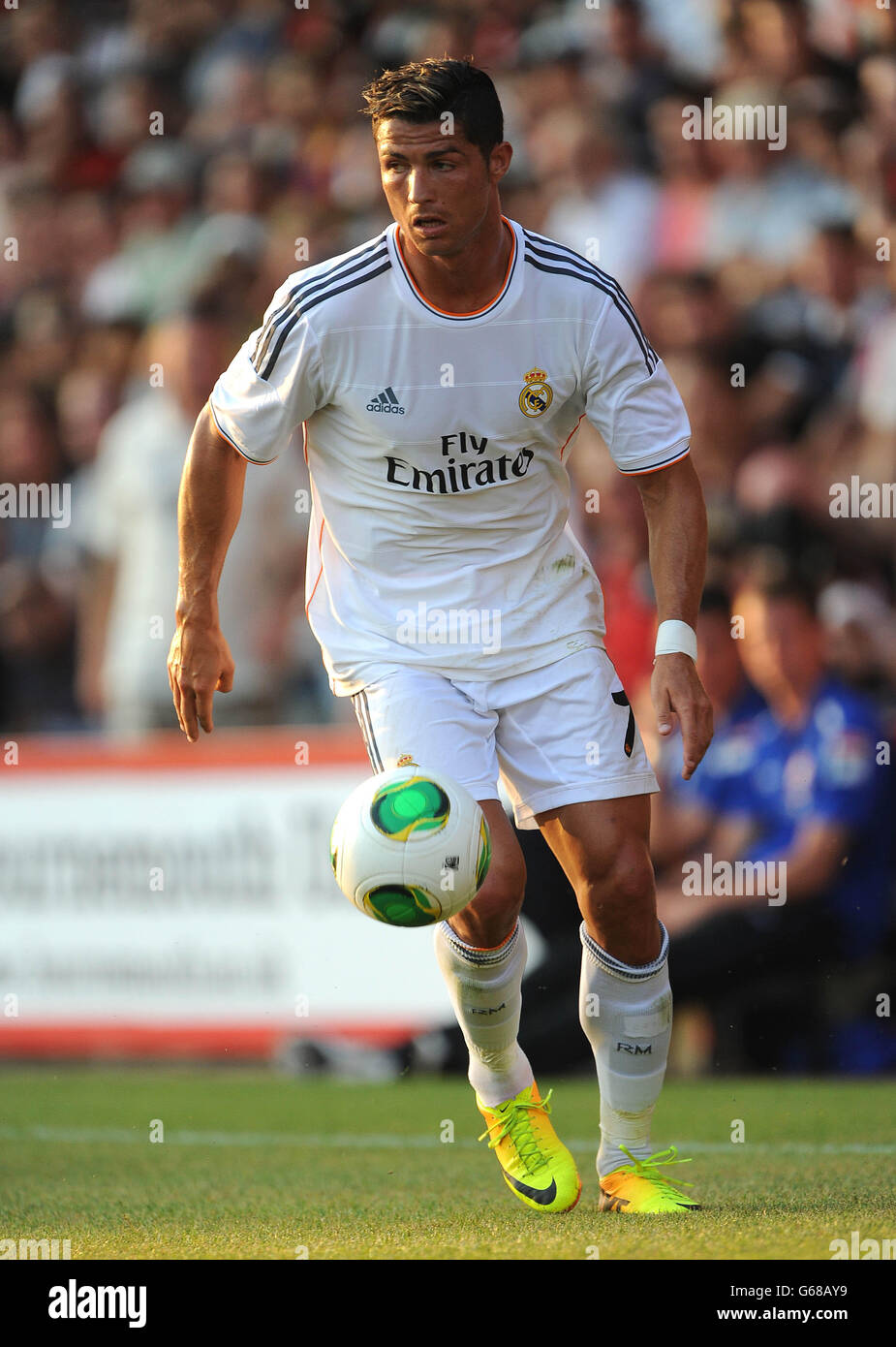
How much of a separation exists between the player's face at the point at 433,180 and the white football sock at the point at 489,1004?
180cm

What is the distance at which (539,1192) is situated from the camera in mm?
4770

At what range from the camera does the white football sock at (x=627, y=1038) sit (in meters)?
4.82

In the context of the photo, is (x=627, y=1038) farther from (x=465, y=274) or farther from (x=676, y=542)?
(x=465, y=274)

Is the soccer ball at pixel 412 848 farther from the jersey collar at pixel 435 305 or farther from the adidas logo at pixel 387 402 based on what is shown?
the jersey collar at pixel 435 305

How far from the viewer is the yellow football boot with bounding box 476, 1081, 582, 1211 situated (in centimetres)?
476

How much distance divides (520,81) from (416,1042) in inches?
225

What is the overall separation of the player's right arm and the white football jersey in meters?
0.08

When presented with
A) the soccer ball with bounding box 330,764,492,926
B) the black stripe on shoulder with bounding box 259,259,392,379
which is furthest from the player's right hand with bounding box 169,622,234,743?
the black stripe on shoulder with bounding box 259,259,392,379

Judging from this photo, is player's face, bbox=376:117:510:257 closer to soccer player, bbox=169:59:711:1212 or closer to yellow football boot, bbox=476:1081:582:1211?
soccer player, bbox=169:59:711:1212

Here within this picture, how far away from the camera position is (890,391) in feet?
28.2

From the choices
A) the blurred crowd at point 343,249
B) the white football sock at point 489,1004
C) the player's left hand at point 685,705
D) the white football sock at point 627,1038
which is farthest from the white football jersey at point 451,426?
the blurred crowd at point 343,249

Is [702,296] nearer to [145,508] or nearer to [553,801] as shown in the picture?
[145,508]

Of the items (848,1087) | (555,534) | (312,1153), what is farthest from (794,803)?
(555,534)

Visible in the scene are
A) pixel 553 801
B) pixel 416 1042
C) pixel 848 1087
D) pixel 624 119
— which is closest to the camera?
pixel 553 801
